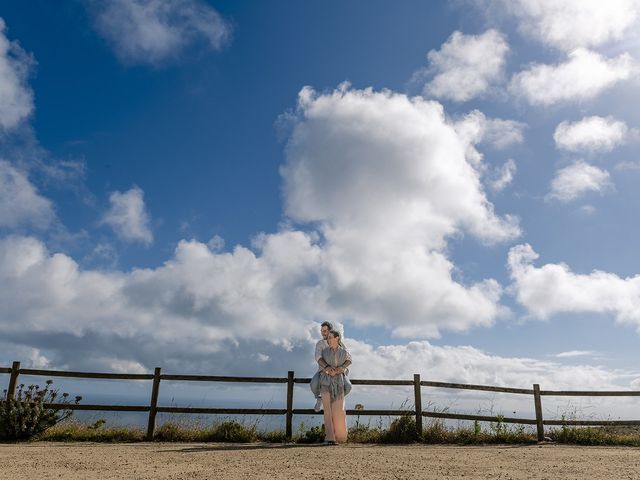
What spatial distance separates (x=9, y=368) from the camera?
11.6 m

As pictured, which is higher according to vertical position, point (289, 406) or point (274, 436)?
point (289, 406)

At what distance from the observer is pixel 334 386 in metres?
10.8

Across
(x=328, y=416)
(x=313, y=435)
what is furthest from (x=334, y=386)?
(x=313, y=435)

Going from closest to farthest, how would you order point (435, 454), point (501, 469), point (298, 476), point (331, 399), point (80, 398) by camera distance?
1. point (298, 476)
2. point (501, 469)
3. point (435, 454)
4. point (331, 399)
5. point (80, 398)

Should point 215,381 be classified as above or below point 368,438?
above

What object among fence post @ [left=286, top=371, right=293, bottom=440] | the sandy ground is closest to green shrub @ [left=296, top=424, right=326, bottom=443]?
fence post @ [left=286, top=371, right=293, bottom=440]

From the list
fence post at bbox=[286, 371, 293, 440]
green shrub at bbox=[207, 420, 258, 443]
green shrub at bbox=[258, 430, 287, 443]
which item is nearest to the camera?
green shrub at bbox=[207, 420, 258, 443]

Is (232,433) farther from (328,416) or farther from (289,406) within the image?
(328,416)

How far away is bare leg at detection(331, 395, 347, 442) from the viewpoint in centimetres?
1074

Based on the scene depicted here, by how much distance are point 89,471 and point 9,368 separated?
18.4 ft

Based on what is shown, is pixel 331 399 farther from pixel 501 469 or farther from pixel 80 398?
pixel 80 398

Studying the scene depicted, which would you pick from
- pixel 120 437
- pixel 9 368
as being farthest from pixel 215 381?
pixel 9 368

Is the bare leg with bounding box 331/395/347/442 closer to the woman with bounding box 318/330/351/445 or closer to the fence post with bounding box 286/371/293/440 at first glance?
the woman with bounding box 318/330/351/445

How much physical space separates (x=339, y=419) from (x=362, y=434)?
1158 millimetres
